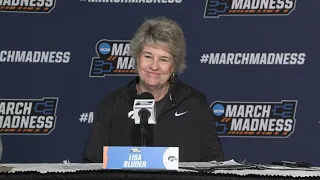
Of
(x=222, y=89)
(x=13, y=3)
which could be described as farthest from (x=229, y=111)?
(x=13, y=3)

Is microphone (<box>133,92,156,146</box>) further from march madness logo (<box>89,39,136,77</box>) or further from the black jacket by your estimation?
march madness logo (<box>89,39,136,77</box>)

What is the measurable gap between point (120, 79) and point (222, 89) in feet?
2.22

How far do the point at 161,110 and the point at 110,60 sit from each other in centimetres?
134

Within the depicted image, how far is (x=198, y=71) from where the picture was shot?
410 cm

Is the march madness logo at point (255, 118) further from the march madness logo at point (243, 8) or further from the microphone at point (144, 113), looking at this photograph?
the microphone at point (144, 113)

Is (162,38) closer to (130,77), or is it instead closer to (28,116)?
(130,77)

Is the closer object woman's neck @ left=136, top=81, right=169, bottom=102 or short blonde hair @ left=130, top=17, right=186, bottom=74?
short blonde hair @ left=130, top=17, right=186, bottom=74

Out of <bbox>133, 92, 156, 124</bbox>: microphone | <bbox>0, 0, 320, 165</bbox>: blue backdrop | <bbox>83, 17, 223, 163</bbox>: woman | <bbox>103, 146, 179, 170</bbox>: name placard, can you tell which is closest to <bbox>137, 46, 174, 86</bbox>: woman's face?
<bbox>83, 17, 223, 163</bbox>: woman

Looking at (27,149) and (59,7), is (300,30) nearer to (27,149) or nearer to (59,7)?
(59,7)

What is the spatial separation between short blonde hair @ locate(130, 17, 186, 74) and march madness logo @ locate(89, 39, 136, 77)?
1239 mm

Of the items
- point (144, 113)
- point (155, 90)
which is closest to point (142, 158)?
point (144, 113)

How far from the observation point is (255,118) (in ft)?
13.5

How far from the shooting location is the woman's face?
284 centimetres

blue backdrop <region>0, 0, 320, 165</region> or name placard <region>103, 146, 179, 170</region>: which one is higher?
blue backdrop <region>0, 0, 320, 165</region>
